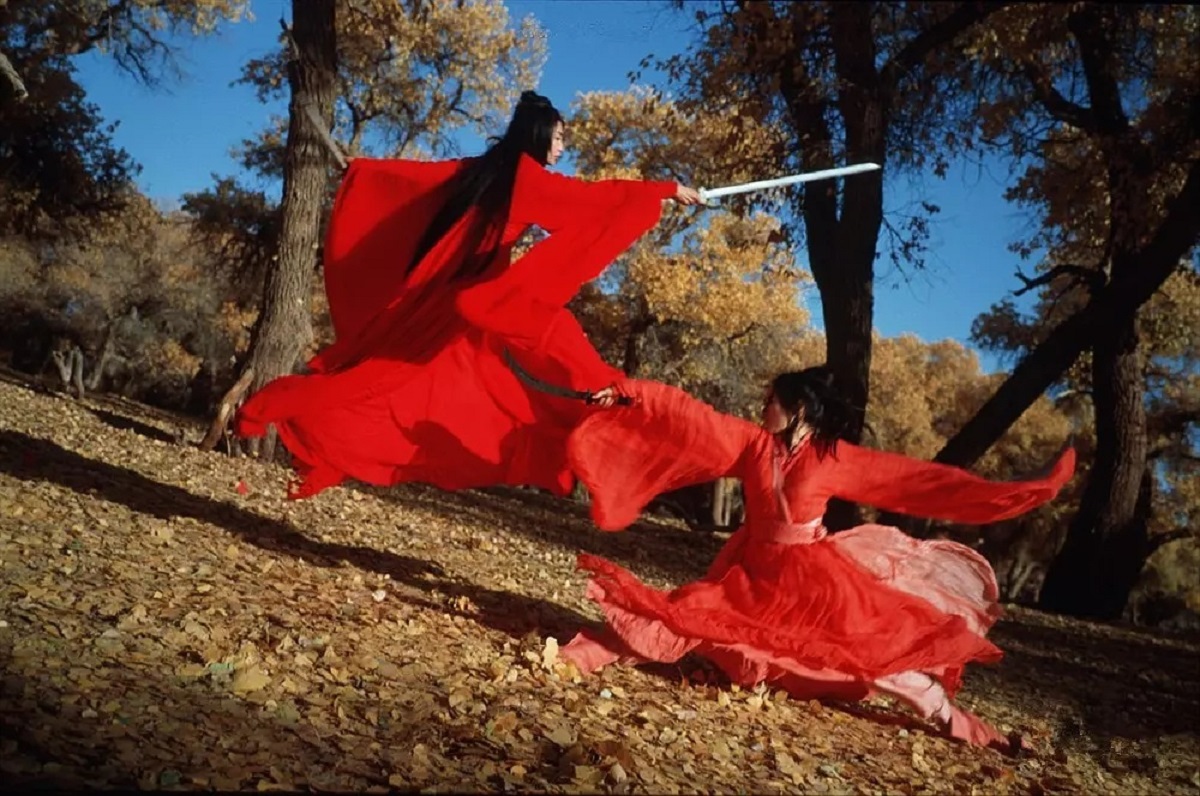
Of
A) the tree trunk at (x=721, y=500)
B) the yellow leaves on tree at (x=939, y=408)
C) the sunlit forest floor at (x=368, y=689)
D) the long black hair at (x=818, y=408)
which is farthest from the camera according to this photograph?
the yellow leaves on tree at (x=939, y=408)

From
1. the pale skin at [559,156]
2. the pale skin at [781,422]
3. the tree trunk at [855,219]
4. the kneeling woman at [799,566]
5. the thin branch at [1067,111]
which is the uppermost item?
the thin branch at [1067,111]

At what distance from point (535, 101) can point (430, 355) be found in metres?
1.55

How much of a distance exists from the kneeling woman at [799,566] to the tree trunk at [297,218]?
6389 mm

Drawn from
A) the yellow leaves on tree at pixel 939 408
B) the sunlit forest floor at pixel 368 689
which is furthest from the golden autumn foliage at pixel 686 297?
the sunlit forest floor at pixel 368 689

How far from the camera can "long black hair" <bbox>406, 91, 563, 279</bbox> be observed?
16.7 feet

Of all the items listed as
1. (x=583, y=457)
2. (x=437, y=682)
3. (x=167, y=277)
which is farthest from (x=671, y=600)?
(x=167, y=277)

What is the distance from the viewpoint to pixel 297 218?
1018cm

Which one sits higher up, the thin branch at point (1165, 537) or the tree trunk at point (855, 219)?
the tree trunk at point (855, 219)

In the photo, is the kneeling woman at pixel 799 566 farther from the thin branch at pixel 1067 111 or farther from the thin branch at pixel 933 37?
the thin branch at pixel 1067 111

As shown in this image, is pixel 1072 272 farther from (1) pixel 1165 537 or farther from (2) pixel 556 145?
(1) pixel 1165 537

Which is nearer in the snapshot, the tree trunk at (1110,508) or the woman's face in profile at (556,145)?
the woman's face in profile at (556,145)

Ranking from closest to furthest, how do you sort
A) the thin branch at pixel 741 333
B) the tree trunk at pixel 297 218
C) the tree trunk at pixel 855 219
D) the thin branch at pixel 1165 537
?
the tree trunk at pixel 855 219 → the tree trunk at pixel 297 218 → the thin branch at pixel 1165 537 → the thin branch at pixel 741 333

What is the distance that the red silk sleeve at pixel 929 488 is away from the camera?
455cm

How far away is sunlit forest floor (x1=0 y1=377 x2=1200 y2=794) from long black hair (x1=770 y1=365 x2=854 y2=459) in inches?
52.6
